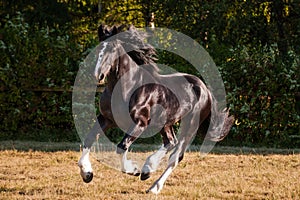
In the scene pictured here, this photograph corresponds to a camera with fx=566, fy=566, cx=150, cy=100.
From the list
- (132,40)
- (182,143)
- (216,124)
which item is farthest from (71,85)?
(132,40)

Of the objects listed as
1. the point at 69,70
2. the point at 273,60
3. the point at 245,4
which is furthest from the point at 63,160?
the point at 245,4

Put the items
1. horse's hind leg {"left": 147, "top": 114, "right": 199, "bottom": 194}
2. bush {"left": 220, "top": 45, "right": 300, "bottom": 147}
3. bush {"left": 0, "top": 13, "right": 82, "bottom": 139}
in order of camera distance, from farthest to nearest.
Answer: bush {"left": 0, "top": 13, "right": 82, "bottom": 139}
bush {"left": 220, "top": 45, "right": 300, "bottom": 147}
horse's hind leg {"left": 147, "top": 114, "right": 199, "bottom": 194}

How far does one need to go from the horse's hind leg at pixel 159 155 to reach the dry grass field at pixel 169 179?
265 millimetres

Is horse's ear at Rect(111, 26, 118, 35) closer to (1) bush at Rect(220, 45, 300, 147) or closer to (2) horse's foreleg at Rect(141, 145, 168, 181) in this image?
(2) horse's foreleg at Rect(141, 145, 168, 181)

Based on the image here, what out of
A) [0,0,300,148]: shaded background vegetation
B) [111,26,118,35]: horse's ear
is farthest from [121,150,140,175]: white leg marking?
[0,0,300,148]: shaded background vegetation

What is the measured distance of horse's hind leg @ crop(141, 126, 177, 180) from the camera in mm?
5969

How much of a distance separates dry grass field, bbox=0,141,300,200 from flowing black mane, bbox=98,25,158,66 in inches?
58.7

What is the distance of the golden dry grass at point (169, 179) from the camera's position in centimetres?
614

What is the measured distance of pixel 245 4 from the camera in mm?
12984

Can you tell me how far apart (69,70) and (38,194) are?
5869 mm

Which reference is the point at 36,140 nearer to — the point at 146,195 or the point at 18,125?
the point at 18,125

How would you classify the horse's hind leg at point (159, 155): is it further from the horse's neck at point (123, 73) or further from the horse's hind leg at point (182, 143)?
the horse's neck at point (123, 73)

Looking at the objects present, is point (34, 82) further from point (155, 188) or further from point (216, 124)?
point (155, 188)

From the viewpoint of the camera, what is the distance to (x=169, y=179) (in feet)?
23.4
